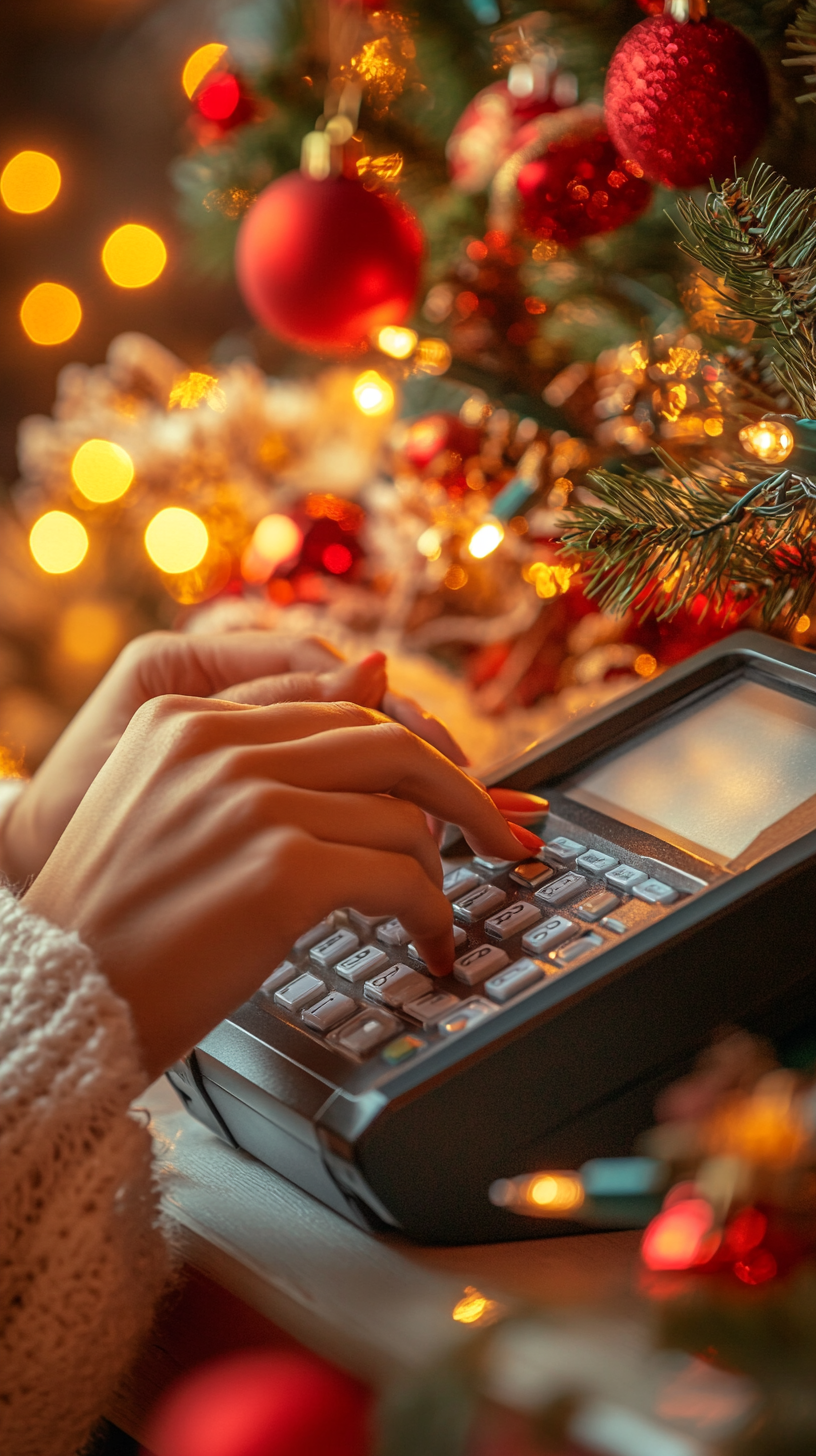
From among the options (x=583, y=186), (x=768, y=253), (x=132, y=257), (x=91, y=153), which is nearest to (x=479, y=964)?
(x=768, y=253)

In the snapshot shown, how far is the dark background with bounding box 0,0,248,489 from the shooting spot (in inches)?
43.3

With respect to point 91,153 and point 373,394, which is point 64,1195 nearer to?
point 373,394

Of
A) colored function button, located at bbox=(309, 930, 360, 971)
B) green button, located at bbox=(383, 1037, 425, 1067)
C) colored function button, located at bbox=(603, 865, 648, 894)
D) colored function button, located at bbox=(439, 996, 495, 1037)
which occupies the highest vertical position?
colored function button, located at bbox=(309, 930, 360, 971)

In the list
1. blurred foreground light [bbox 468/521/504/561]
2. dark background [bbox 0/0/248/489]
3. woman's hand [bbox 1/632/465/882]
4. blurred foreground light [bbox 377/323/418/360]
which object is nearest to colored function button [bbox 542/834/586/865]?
woman's hand [bbox 1/632/465/882]

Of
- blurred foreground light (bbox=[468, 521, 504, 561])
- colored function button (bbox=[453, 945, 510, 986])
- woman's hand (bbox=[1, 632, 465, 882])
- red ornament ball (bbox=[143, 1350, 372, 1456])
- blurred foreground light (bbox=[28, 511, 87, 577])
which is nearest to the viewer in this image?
red ornament ball (bbox=[143, 1350, 372, 1456])

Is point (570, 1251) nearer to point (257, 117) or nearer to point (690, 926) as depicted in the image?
point (690, 926)

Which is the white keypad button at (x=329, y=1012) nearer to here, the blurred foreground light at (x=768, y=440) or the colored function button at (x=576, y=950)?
the colored function button at (x=576, y=950)

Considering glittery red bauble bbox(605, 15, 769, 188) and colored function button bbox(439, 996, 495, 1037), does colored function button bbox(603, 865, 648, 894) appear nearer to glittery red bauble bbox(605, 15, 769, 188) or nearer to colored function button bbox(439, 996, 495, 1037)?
colored function button bbox(439, 996, 495, 1037)

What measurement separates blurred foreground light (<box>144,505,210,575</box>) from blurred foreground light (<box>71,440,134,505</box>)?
1.6 inches

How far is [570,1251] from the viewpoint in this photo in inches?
13.5

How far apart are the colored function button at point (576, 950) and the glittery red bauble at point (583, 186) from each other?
356mm

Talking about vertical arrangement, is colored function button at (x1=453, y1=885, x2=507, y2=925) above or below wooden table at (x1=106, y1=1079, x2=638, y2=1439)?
above

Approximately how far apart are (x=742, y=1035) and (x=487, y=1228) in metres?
0.10

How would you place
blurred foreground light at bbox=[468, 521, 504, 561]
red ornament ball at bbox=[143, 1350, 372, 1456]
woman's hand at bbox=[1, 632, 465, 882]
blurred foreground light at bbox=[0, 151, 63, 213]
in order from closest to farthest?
red ornament ball at bbox=[143, 1350, 372, 1456]
woman's hand at bbox=[1, 632, 465, 882]
blurred foreground light at bbox=[468, 521, 504, 561]
blurred foreground light at bbox=[0, 151, 63, 213]
